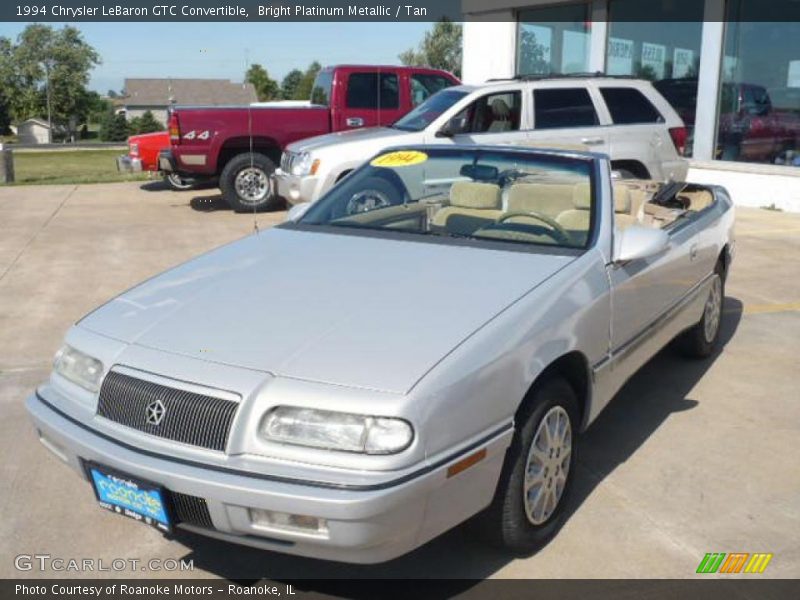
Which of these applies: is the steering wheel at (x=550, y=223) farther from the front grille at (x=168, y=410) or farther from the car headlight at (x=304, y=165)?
the car headlight at (x=304, y=165)

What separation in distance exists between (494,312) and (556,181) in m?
1.45

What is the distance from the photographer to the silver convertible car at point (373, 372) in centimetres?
256

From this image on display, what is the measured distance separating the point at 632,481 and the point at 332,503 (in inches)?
74.7

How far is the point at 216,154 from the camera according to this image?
12.0 metres

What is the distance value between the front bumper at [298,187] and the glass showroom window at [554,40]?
7.74m

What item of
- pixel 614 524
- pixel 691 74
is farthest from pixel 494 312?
pixel 691 74

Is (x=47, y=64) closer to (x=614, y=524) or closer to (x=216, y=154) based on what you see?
(x=216, y=154)

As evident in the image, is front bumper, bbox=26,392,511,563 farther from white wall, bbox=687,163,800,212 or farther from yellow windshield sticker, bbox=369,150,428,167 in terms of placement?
white wall, bbox=687,163,800,212

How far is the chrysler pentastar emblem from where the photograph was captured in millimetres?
2750

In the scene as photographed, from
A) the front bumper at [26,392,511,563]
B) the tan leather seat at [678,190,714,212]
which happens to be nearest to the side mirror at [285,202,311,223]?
the front bumper at [26,392,511,563]

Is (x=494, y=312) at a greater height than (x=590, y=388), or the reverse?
(x=494, y=312)

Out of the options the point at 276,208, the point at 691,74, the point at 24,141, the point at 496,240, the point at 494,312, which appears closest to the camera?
the point at 494,312

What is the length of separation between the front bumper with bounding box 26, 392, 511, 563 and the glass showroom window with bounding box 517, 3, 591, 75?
14.4m

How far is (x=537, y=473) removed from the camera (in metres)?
3.17
